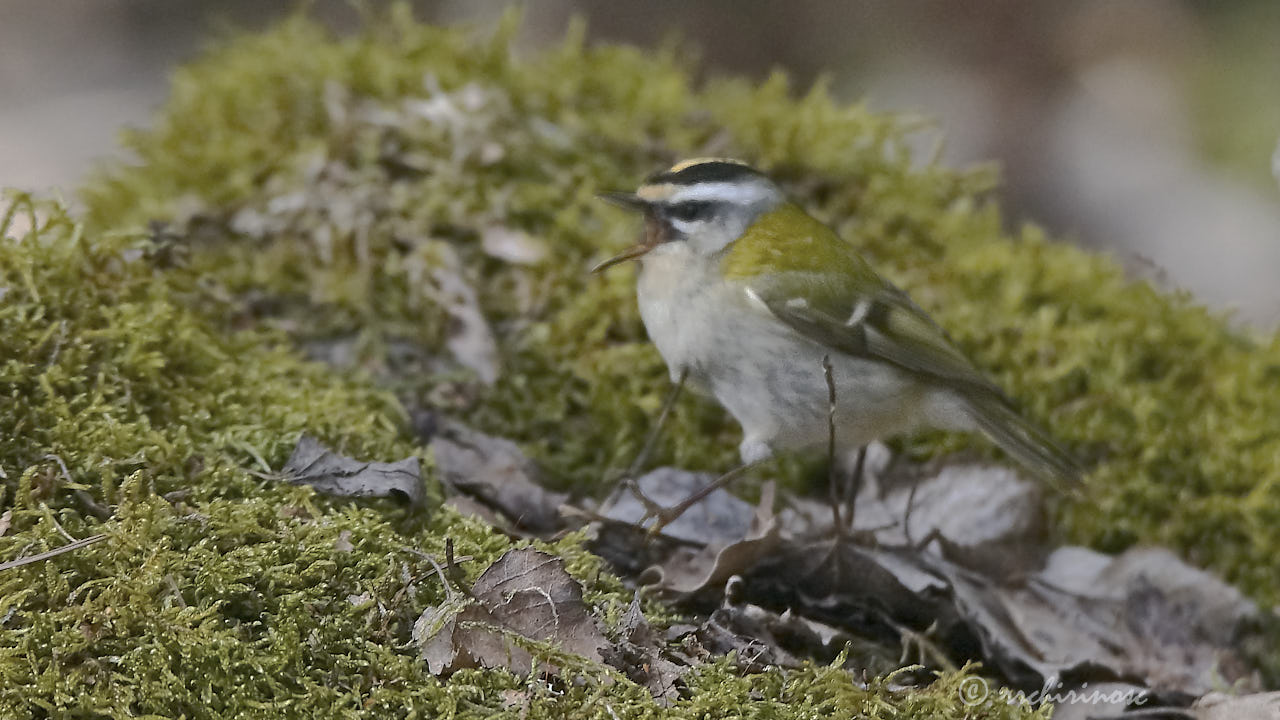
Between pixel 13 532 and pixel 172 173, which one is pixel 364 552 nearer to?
pixel 13 532

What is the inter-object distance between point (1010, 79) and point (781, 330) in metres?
6.72

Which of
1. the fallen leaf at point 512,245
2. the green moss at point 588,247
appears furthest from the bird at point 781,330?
the fallen leaf at point 512,245

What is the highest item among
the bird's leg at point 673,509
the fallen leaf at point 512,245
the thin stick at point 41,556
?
the thin stick at point 41,556

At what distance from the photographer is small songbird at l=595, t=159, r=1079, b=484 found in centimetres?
245

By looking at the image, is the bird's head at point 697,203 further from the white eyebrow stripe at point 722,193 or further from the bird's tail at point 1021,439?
the bird's tail at point 1021,439

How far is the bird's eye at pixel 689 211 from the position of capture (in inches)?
99.3

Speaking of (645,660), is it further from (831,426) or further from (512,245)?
(512,245)

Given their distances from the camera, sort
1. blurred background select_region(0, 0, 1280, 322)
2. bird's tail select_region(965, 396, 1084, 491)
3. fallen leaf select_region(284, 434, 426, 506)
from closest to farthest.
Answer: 1. fallen leaf select_region(284, 434, 426, 506)
2. bird's tail select_region(965, 396, 1084, 491)
3. blurred background select_region(0, 0, 1280, 322)

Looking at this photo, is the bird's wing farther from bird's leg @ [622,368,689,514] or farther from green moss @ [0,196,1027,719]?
green moss @ [0,196,1027,719]

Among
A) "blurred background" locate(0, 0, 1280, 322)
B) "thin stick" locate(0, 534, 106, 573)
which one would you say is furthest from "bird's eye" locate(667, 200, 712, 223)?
"blurred background" locate(0, 0, 1280, 322)

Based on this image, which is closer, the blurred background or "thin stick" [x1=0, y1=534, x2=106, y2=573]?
"thin stick" [x1=0, y1=534, x2=106, y2=573]

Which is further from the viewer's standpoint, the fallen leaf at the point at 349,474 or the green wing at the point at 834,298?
the green wing at the point at 834,298

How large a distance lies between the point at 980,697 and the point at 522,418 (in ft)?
5.19

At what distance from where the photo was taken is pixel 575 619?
1827mm
